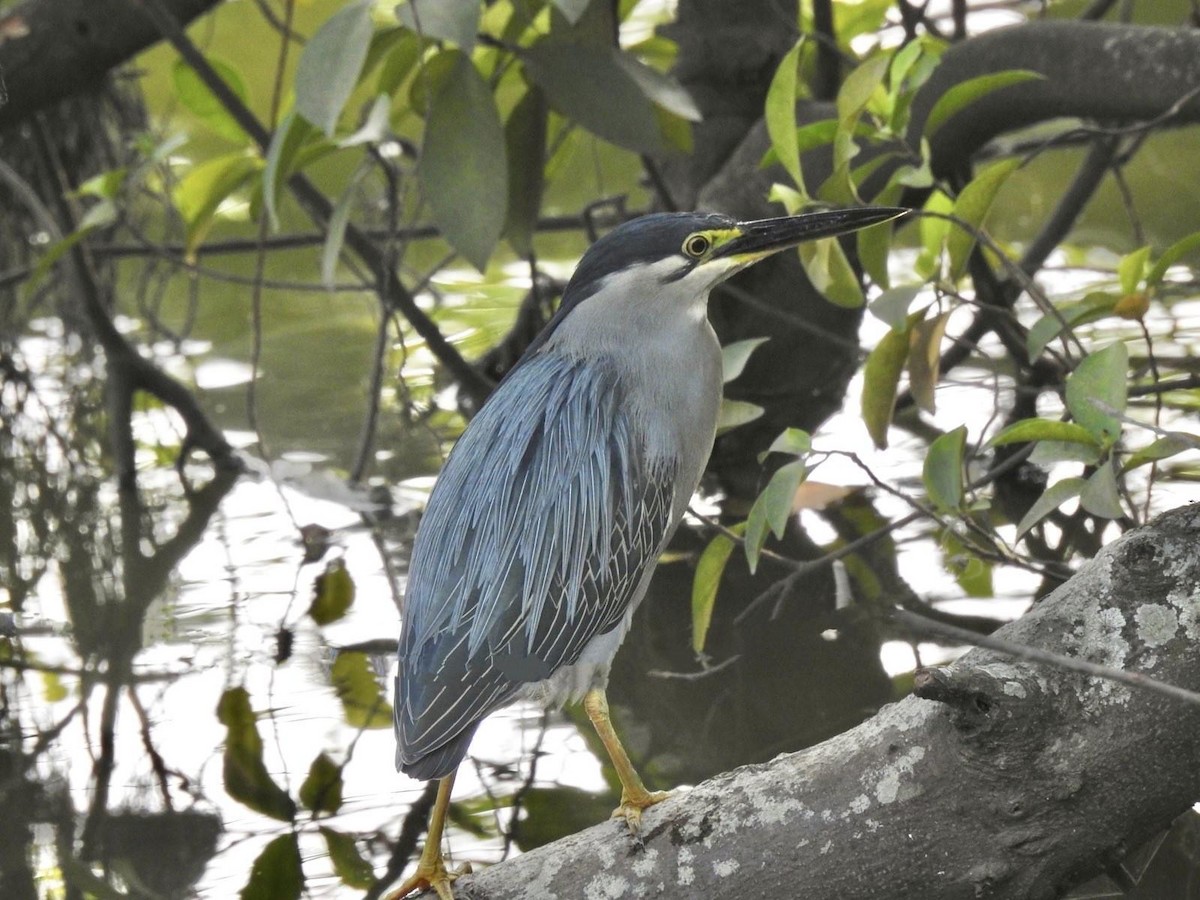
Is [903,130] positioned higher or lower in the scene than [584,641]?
higher

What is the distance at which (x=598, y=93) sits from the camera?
2.92 metres

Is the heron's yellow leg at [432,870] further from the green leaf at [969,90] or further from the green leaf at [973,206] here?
the green leaf at [969,90]

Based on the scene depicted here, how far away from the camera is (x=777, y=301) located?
358 cm

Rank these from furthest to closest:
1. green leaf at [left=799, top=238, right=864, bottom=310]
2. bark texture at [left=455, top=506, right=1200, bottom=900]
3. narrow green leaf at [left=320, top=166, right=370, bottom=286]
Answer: narrow green leaf at [left=320, top=166, right=370, bottom=286]
green leaf at [left=799, top=238, right=864, bottom=310]
bark texture at [left=455, top=506, right=1200, bottom=900]

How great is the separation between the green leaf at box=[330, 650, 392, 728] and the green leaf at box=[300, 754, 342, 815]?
15 centimetres

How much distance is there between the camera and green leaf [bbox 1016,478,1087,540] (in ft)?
6.44

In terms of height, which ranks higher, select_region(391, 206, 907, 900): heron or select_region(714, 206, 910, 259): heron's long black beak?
select_region(714, 206, 910, 259): heron's long black beak

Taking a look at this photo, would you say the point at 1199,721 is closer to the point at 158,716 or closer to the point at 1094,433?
the point at 1094,433

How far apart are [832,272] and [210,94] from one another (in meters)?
1.80

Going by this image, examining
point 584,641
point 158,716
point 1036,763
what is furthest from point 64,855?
point 1036,763

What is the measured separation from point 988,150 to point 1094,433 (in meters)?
2.39

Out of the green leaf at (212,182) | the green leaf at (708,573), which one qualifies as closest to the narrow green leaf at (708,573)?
the green leaf at (708,573)

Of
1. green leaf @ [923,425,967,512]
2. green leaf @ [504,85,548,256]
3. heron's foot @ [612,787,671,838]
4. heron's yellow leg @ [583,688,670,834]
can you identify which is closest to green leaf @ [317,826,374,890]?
heron's yellow leg @ [583,688,670,834]

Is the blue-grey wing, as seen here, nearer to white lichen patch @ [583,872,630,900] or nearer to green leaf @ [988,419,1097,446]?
white lichen patch @ [583,872,630,900]
